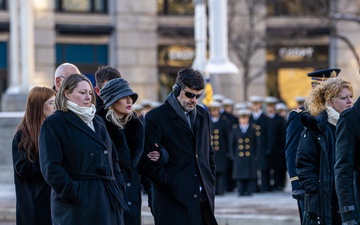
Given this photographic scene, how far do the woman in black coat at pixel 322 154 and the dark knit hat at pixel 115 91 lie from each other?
5.09 ft

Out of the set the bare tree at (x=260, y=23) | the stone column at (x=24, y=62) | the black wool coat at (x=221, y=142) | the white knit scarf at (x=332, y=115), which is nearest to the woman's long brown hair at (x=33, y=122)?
the white knit scarf at (x=332, y=115)

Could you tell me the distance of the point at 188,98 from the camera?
8.78 meters

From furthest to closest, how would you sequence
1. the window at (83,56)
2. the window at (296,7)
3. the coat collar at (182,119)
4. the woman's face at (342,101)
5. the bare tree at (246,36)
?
the window at (296,7) → the window at (83,56) → the bare tree at (246,36) → the coat collar at (182,119) → the woman's face at (342,101)

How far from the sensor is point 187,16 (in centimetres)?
3478

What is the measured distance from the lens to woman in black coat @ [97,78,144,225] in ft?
27.6

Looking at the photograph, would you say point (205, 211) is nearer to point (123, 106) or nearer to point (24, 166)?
point (123, 106)

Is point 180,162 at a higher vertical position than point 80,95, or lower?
lower

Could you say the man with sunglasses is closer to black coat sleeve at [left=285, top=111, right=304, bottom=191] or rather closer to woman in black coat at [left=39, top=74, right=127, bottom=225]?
black coat sleeve at [left=285, top=111, right=304, bottom=191]

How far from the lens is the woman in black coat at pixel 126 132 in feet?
27.6

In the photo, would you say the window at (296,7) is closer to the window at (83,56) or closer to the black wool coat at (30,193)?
the window at (83,56)

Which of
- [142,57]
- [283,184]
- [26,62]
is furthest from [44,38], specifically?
[283,184]

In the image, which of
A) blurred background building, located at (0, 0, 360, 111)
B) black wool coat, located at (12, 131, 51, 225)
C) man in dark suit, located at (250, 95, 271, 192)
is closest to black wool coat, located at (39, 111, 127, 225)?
black wool coat, located at (12, 131, 51, 225)

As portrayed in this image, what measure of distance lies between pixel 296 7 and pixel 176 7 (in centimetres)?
433

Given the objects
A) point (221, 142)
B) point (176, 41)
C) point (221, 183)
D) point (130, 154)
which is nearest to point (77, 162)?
point (130, 154)
